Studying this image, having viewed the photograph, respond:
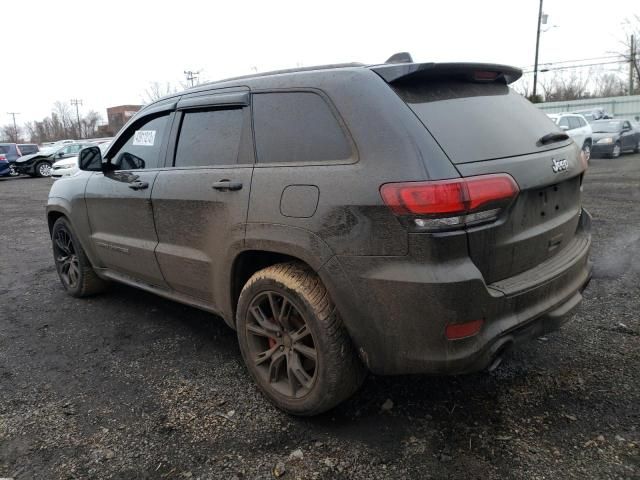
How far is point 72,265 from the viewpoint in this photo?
193 inches

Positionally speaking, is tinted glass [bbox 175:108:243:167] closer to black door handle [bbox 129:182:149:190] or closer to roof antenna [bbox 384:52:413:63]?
black door handle [bbox 129:182:149:190]

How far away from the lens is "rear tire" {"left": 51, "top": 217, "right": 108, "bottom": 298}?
4.68 meters

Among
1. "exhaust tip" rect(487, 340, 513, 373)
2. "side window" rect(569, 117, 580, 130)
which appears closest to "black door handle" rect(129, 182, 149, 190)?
"exhaust tip" rect(487, 340, 513, 373)

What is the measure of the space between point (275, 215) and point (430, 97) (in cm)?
96

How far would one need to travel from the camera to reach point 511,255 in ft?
7.56

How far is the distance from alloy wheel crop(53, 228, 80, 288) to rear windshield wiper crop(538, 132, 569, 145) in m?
4.11

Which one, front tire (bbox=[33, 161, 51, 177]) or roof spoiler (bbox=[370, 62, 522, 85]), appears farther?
front tire (bbox=[33, 161, 51, 177])

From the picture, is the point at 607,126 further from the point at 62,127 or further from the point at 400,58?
the point at 62,127

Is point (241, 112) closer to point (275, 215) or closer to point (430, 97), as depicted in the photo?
point (275, 215)

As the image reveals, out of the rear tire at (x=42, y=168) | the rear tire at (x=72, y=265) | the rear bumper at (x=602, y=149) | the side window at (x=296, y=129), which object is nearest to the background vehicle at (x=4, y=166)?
the rear tire at (x=42, y=168)

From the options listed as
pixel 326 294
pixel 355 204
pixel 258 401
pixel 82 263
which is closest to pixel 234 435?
pixel 258 401

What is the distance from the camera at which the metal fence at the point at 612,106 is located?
35.4m

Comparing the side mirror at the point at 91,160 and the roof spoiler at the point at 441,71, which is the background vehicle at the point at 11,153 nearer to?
the side mirror at the point at 91,160

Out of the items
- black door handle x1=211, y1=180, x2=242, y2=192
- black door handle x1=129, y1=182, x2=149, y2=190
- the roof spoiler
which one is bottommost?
black door handle x1=129, y1=182, x2=149, y2=190
